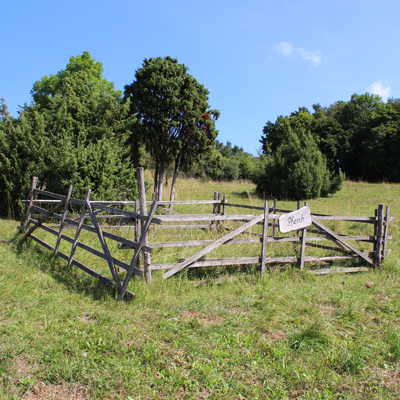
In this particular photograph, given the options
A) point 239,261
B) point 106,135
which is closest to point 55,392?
point 239,261

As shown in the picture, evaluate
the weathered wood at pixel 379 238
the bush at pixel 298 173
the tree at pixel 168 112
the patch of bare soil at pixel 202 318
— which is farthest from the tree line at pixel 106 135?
the weathered wood at pixel 379 238

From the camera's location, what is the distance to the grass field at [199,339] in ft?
10.4

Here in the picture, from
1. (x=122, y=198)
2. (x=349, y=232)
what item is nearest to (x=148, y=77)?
(x=122, y=198)

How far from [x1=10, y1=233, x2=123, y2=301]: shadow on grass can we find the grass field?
0.14ft

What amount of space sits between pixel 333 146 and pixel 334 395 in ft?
144

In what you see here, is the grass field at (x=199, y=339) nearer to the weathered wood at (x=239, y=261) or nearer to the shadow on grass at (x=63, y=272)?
the shadow on grass at (x=63, y=272)

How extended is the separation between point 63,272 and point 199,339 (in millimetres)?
3742

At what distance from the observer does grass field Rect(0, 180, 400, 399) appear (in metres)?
3.17

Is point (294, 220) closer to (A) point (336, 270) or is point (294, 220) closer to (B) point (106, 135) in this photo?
(A) point (336, 270)

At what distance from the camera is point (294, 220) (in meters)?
6.12

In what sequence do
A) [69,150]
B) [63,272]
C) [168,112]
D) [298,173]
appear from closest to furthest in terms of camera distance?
1. [63,272]
2. [69,150]
3. [168,112]
4. [298,173]

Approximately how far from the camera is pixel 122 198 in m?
13.5

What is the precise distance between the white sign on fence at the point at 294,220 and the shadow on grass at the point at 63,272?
306 cm

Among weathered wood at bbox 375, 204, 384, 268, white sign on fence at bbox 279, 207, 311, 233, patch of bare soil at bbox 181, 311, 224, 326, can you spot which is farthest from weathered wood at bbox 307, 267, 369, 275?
patch of bare soil at bbox 181, 311, 224, 326
